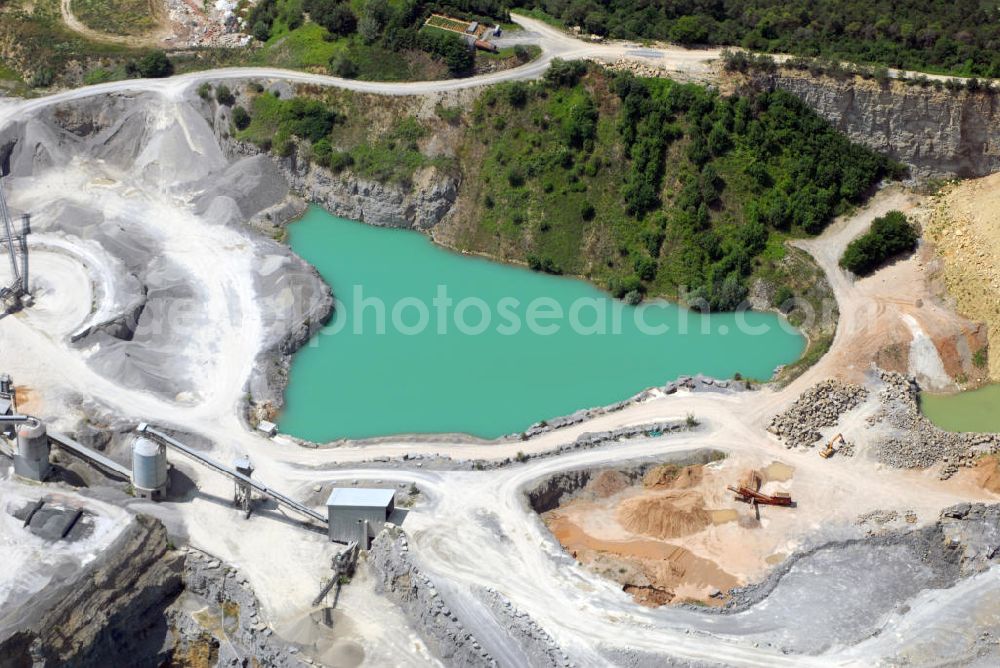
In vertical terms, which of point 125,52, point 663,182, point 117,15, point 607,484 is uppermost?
point 663,182

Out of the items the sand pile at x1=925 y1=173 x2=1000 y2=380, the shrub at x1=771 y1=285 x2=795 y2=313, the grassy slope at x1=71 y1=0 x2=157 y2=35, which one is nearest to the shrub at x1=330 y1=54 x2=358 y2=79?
the grassy slope at x1=71 y1=0 x2=157 y2=35

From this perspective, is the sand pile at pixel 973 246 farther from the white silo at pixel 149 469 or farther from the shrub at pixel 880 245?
the white silo at pixel 149 469

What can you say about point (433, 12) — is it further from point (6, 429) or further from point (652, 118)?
point (6, 429)

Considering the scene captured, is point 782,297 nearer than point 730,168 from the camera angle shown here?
Yes

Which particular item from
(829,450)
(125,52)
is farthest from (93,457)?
(125,52)

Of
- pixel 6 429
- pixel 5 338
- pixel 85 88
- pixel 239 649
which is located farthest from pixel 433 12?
pixel 239 649

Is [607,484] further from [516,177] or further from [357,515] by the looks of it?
[516,177]

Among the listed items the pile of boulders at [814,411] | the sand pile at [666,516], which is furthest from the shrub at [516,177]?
the sand pile at [666,516]
